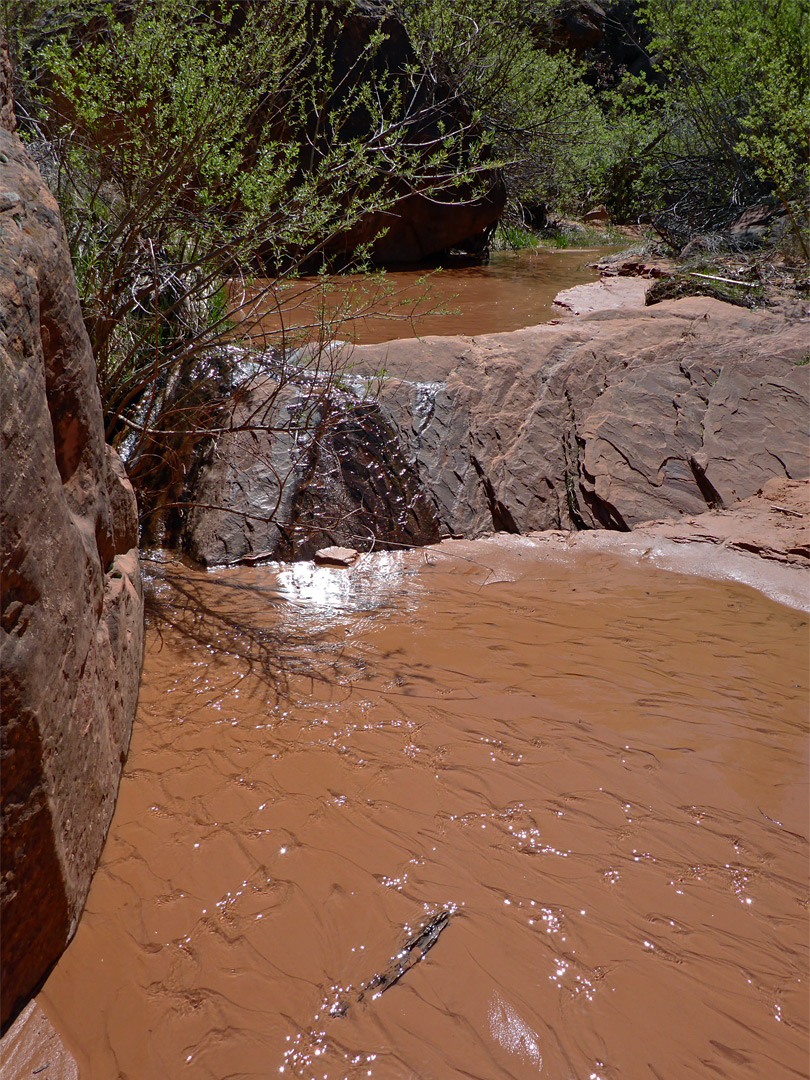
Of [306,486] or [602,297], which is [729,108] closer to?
[602,297]

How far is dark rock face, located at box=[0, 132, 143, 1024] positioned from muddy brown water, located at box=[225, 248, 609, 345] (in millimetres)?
2048

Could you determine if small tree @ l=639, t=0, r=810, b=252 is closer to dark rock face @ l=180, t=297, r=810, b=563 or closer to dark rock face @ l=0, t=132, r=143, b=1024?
dark rock face @ l=180, t=297, r=810, b=563

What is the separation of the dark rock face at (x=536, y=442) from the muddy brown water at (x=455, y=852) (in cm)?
119

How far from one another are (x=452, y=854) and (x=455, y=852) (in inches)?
0.6

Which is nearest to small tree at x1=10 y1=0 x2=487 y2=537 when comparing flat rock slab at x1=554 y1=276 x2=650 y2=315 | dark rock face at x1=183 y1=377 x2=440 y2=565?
dark rock face at x1=183 y1=377 x2=440 y2=565

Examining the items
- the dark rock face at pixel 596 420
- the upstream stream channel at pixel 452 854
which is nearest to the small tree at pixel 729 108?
the dark rock face at pixel 596 420

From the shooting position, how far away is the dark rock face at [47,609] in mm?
1987

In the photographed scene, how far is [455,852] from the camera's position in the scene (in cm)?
267

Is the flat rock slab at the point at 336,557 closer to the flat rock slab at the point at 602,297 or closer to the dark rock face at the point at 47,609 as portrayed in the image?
the dark rock face at the point at 47,609

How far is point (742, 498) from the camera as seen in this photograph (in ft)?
18.9

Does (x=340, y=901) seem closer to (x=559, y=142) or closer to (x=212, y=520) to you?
(x=212, y=520)

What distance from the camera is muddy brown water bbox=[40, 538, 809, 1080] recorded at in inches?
82.6

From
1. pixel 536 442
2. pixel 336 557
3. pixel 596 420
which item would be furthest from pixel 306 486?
pixel 596 420

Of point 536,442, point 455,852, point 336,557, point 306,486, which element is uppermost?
point 306,486
